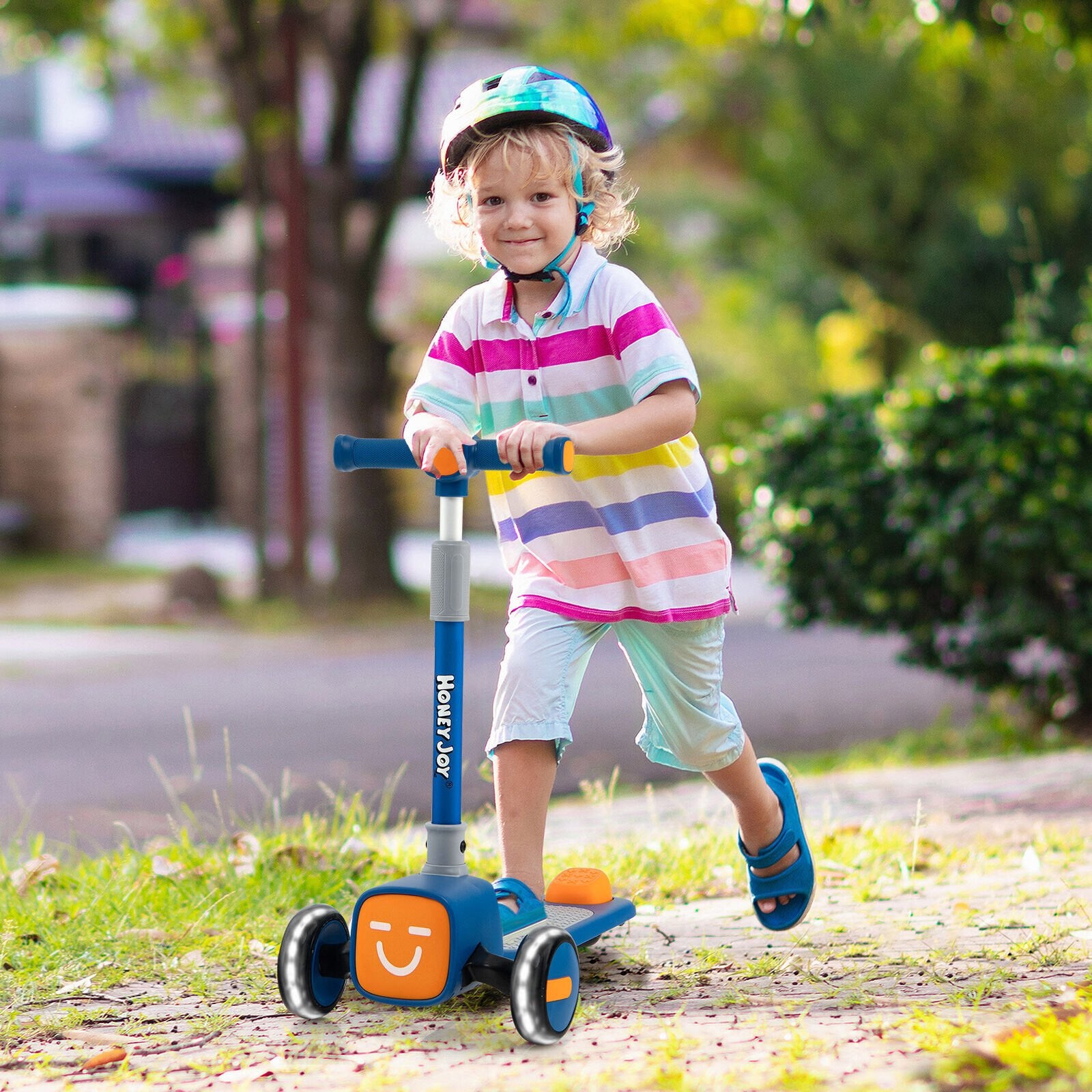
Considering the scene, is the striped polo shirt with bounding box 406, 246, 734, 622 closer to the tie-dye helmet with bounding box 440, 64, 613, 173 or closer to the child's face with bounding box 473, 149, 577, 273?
the child's face with bounding box 473, 149, 577, 273

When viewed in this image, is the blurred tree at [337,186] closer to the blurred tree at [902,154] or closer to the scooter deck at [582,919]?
the blurred tree at [902,154]

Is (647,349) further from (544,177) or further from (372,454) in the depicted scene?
(372,454)

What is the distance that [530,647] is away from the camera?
2.78 meters

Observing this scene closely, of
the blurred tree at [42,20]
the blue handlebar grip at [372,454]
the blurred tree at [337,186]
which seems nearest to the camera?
the blue handlebar grip at [372,454]

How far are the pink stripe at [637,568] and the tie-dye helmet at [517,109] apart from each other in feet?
2.62

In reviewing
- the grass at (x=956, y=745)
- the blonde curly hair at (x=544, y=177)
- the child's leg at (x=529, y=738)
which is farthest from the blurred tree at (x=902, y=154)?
the child's leg at (x=529, y=738)

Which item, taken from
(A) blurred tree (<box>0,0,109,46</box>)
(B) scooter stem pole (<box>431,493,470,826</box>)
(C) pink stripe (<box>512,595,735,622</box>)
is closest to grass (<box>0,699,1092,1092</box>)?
(B) scooter stem pole (<box>431,493,470,826</box>)

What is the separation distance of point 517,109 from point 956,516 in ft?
10.0

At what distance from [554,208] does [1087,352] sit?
346 centimetres

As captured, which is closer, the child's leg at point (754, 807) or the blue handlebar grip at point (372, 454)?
the blue handlebar grip at point (372, 454)

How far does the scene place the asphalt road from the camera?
5.24 metres

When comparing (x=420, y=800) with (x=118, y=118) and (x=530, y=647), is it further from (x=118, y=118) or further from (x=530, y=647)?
(x=118, y=118)

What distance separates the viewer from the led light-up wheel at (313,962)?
8.43ft

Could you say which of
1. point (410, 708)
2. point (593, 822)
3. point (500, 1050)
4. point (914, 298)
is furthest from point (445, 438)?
point (914, 298)
